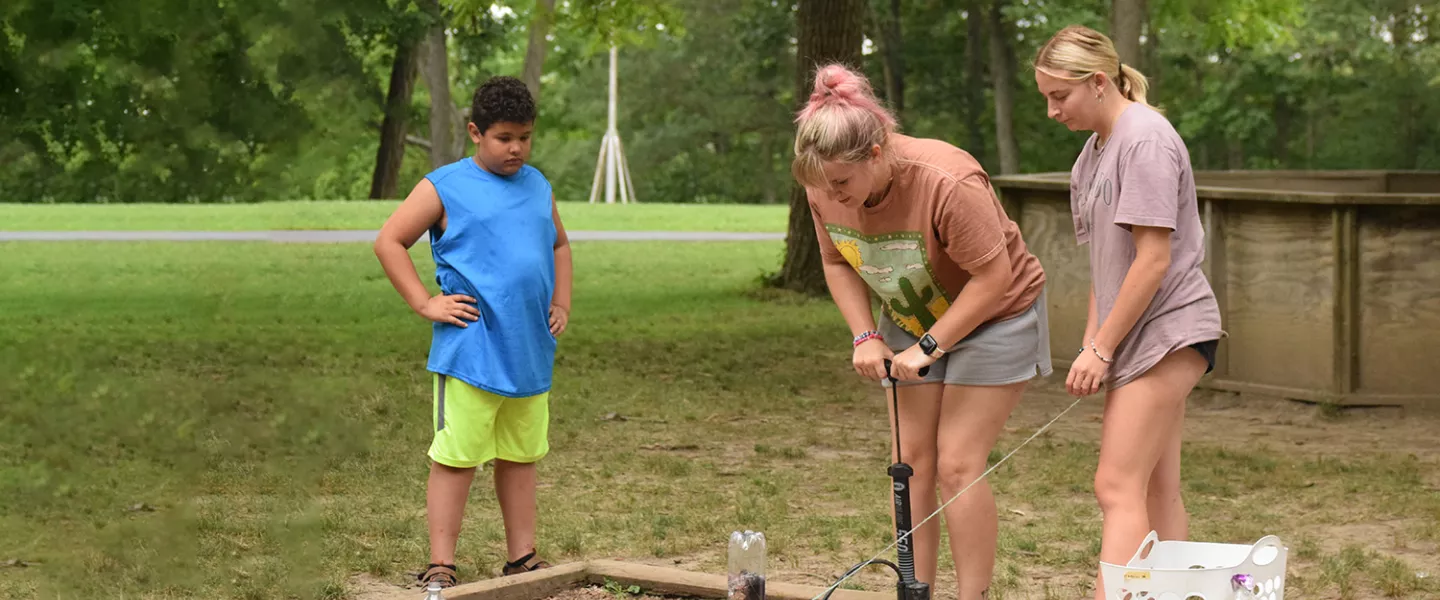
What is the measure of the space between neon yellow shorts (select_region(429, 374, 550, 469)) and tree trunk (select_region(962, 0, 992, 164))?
123ft

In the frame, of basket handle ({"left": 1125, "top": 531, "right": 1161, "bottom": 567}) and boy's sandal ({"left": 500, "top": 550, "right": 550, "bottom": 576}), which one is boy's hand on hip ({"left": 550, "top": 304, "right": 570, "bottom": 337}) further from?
basket handle ({"left": 1125, "top": 531, "right": 1161, "bottom": 567})

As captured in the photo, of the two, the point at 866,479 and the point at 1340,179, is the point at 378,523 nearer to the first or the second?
the point at 866,479

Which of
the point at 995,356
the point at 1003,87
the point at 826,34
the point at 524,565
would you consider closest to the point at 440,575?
the point at 524,565

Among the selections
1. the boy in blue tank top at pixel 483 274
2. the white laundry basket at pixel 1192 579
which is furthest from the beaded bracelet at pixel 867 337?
the boy in blue tank top at pixel 483 274

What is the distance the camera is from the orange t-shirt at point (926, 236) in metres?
4.17

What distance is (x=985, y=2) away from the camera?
37906 mm

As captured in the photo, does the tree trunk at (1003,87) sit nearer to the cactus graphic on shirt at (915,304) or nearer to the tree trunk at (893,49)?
the tree trunk at (893,49)

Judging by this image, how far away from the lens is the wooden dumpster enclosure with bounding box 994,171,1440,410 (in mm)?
9242

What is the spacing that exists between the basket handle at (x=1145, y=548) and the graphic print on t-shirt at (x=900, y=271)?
0.75 metres

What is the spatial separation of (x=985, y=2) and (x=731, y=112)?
1424cm

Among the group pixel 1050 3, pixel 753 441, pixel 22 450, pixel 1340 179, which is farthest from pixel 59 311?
pixel 1050 3

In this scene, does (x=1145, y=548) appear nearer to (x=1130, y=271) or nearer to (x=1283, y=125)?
(x=1130, y=271)

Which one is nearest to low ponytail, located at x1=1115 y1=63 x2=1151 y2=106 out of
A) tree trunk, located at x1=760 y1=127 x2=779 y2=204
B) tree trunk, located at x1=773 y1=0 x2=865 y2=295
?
tree trunk, located at x1=773 y1=0 x2=865 y2=295

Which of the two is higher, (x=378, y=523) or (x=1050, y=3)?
(x=1050, y=3)
